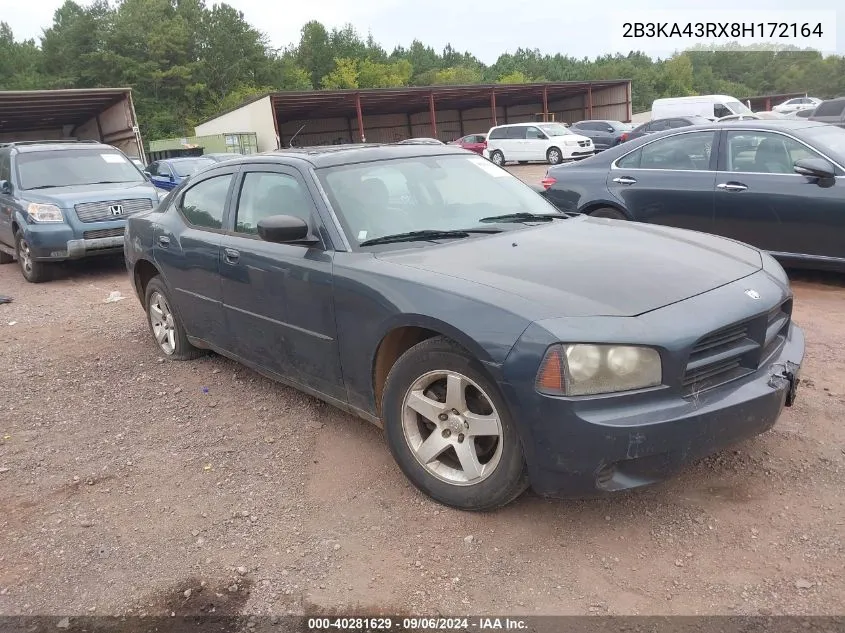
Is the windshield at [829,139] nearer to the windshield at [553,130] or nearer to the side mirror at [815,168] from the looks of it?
the side mirror at [815,168]

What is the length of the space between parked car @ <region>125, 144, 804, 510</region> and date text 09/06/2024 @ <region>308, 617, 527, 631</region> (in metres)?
0.53

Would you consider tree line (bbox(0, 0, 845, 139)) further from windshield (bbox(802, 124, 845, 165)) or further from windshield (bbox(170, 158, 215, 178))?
windshield (bbox(802, 124, 845, 165))

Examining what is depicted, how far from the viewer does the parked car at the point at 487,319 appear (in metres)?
2.56

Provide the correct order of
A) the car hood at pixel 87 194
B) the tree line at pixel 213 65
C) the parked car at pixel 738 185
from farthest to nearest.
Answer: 1. the tree line at pixel 213 65
2. the car hood at pixel 87 194
3. the parked car at pixel 738 185

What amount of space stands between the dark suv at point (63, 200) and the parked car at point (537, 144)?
62.6 ft

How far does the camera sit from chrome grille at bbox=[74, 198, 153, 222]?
8.88 meters

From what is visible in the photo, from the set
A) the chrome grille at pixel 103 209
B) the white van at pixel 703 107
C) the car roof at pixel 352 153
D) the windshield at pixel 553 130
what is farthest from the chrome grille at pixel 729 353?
the white van at pixel 703 107

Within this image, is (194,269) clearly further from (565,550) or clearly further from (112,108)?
(112,108)

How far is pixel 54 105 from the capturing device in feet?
78.0

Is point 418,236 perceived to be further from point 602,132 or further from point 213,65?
point 213,65

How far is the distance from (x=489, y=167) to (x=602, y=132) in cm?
2785

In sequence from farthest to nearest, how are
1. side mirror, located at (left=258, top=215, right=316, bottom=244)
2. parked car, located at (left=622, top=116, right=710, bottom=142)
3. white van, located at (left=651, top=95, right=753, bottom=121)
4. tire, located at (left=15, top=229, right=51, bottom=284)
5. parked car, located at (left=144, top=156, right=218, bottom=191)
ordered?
white van, located at (left=651, top=95, right=753, bottom=121), parked car, located at (left=622, top=116, right=710, bottom=142), parked car, located at (left=144, top=156, right=218, bottom=191), tire, located at (left=15, top=229, right=51, bottom=284), side mirror, located at (left=258, top=215, right=316, bottom=244)

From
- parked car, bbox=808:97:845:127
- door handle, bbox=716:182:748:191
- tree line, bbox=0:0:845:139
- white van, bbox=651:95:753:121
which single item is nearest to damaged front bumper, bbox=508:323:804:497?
door handle, bbox=716:182:748:191

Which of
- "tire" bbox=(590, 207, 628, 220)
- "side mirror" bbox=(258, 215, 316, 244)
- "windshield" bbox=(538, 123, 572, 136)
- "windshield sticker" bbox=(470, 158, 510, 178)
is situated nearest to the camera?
"side mirror" bbox=(258, 215, 316, 244)
